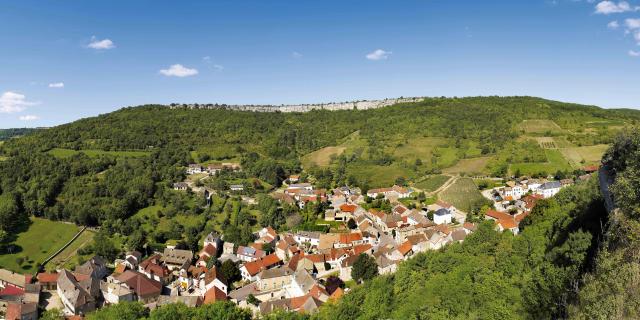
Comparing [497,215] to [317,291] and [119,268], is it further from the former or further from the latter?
[119,268]

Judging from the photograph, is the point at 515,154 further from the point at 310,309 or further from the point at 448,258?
the point at 310,309

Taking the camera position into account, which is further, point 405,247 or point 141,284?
point 405,247

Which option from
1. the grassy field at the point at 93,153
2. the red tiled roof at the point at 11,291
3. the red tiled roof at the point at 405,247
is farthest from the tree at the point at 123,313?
the grassy field at the point at 93,153

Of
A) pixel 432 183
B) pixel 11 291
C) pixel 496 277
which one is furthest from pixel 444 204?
pixel 11 291

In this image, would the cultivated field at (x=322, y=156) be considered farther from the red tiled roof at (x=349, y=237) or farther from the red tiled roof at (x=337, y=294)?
the red tiled roof at (x=337, y=294)

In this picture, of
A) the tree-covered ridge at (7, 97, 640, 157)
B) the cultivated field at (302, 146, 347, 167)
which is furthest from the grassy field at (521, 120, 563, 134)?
the cultivated field at (302, 146, 347, 167)

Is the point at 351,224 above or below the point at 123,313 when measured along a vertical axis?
above

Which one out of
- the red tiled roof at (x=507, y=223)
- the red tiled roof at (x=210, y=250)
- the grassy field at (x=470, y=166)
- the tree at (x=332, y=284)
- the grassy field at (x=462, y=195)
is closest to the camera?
the tree at (x=332, y=284)
